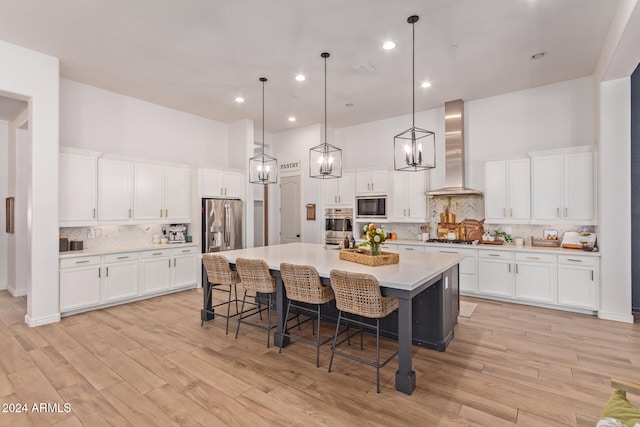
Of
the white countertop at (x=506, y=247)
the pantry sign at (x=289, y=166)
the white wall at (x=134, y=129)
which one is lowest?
the white countertop at (x=506, y=247)

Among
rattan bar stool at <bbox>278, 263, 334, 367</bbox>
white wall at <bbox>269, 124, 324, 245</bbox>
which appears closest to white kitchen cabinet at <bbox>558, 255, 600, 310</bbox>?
rattan bar stool at <bbox>278, 263, 334, 367</bbox>

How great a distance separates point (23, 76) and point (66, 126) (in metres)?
1.07

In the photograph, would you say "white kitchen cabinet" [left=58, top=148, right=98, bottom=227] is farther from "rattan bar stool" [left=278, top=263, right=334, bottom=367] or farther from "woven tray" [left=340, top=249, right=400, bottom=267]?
"woven tray" [left=340, top=249, right=400, bottom=267]

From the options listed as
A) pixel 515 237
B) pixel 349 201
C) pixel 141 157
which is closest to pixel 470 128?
pixel 515 237

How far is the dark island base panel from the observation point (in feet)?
10.6

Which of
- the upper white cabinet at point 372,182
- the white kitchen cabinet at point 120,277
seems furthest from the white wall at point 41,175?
the upper white cabinet at point 372,182

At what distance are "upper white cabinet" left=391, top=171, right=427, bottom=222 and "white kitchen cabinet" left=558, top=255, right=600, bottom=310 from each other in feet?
7.10

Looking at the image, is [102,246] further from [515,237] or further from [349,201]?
[515,237]

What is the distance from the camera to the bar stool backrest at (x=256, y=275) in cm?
343

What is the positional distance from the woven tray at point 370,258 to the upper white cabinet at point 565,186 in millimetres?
2911

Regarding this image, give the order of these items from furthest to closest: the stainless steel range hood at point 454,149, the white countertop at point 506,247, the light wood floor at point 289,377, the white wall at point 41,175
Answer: the stainless steel range hood at point 454,149
the white countertop at point 506,247
the white wall at point 41,175
the light wood floor at point 289,377

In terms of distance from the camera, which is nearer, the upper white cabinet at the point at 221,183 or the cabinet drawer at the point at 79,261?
the cabinet drawer at the point at 79,261

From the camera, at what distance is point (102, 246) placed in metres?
5.31

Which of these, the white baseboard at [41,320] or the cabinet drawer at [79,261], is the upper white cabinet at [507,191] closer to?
the cabinet drawer at [79,261]
